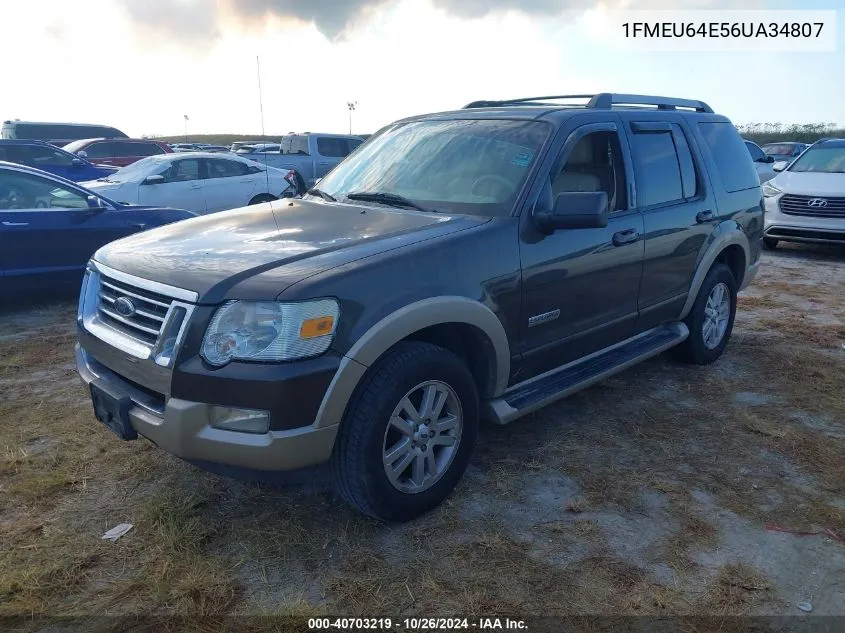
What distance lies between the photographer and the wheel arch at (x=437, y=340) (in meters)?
2.73

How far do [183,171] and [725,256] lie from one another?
8.90 metres

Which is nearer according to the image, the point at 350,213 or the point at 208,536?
the point at 208,536

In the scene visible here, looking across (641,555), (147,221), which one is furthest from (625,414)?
(147,221)

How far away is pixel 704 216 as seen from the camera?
4.87 meters

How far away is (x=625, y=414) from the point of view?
443 cm

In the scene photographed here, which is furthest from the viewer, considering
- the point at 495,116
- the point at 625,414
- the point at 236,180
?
the point at 236,180

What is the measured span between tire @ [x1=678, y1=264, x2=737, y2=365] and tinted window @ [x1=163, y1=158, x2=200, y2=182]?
8.85 metres

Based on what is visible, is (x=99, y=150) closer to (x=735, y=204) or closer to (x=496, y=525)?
(x=735, y=204)

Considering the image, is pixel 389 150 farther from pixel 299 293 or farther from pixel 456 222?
pixel 299 293

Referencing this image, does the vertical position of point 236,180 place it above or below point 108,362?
above

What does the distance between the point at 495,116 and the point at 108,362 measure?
2527mm

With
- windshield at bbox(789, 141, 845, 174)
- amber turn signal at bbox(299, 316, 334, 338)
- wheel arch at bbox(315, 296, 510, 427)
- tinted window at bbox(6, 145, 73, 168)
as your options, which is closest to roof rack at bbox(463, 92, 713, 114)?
wheel arch at bbox(315, 296, 510, 427)

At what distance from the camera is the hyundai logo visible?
3.03 m

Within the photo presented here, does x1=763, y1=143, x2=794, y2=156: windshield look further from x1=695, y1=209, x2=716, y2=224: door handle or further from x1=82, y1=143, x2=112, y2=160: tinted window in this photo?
x1=695, y1=209, x2=716, y2=224: door handle
